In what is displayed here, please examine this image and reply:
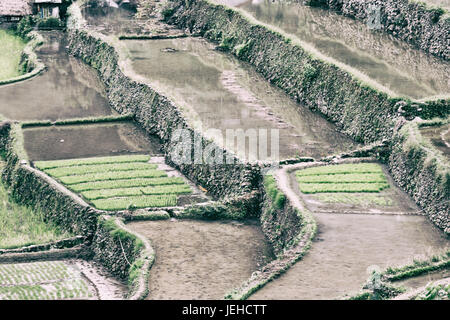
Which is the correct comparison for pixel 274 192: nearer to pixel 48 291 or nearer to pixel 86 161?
pixel 48 291

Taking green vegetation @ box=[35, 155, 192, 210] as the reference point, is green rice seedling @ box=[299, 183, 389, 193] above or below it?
above

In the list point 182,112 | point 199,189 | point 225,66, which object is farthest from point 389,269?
point 225,66

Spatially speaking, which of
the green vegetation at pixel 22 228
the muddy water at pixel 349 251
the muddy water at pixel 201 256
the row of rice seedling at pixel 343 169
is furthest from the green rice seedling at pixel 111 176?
the muddy water at pixel 349 251

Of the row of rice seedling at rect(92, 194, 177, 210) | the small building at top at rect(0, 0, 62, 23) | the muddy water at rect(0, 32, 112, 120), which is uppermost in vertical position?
the small building at top at rect(0, 0, 62, 23)

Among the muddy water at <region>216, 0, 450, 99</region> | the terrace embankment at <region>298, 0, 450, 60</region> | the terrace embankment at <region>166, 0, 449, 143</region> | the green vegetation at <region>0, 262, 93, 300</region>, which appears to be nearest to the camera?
the green vegetation at <region>0, 262, 93, 300</region>

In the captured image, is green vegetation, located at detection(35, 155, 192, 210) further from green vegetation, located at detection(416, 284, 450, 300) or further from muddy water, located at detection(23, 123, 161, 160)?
green vegetation, located at detection(416, 284, 450, 300)

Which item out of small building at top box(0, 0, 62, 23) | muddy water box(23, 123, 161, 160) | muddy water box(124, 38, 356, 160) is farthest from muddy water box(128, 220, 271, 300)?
small building at top box(0, 0, 62, 23)

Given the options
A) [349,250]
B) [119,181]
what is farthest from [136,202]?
[349,250]

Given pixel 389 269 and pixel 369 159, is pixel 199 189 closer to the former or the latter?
pixel 369 159
